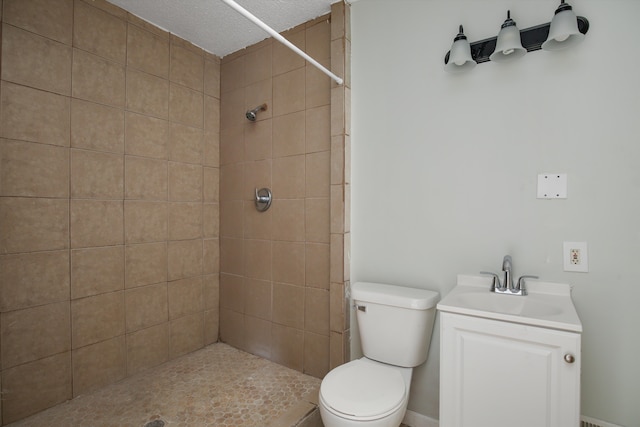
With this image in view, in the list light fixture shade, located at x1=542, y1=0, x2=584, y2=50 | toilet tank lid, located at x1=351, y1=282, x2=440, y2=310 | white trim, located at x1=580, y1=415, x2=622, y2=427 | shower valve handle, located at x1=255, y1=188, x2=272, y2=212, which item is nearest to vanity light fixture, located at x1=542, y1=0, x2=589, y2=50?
light fixture shade, located at x1=542, y1=0, x2=584, y2=50

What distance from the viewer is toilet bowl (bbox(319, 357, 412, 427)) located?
1.18 m

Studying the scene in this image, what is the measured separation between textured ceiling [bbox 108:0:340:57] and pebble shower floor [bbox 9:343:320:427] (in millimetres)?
2219

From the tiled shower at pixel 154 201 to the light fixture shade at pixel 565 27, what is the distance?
0.97 m

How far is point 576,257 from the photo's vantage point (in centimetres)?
133

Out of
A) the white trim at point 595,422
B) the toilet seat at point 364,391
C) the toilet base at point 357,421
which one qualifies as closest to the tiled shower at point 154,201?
the toilet seat at point 364,391

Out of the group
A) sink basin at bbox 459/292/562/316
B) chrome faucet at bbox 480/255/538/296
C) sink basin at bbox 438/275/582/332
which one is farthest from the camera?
chrome faucet at bbox 480/255/538/296

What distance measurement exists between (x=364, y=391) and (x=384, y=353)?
0.96 feet

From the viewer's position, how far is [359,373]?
4.75ft

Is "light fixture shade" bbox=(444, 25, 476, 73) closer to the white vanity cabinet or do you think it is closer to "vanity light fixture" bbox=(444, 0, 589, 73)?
"vanity light fixture" bbox=(444, 0, 589, 73)

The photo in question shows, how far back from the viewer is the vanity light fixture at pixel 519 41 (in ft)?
4.03

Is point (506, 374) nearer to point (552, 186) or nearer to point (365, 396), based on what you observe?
point (365, 396)

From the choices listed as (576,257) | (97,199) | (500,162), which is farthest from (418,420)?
(97,199)

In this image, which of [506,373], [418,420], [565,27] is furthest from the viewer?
[418,420]

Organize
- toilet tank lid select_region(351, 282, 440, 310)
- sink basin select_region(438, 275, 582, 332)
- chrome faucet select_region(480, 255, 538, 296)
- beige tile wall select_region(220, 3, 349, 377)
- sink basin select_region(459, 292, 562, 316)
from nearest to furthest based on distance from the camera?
1. sink basin select_region(438, 275, 582, 332)
2. sink basin select_region(459, 292, 562, 316)
3. chrome faucet select_region(480, 255, 538, 296)
4. toilet tank lid select_region(351, 282, 440, 310)
5. beige tile wall select_region(220, 3, 349, 377)
